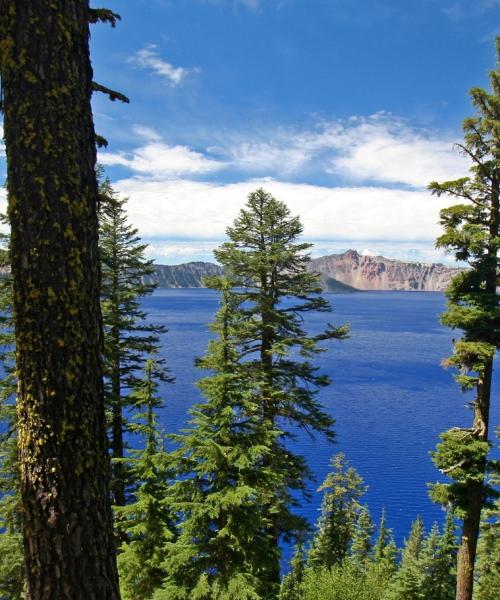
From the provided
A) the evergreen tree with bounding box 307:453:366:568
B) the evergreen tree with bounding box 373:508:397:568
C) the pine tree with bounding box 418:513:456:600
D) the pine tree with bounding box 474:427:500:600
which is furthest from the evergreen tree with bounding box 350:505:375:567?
the pine tree with bounding box 474:427:500:600

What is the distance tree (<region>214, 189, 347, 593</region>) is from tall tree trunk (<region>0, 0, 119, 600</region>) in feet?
30.2

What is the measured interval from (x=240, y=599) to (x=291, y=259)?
28.6ft

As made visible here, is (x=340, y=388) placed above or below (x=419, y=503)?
above

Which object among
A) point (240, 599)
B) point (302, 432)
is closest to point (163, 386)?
point (302, 432)

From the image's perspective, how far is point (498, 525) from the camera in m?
17.1

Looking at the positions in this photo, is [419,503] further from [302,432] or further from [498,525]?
[498,525]

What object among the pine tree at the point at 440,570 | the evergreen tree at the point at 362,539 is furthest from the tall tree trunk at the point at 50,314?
the evergreen tree at the point at 362,539

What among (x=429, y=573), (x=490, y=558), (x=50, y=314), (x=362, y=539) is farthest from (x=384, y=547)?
(x=50, y=314)

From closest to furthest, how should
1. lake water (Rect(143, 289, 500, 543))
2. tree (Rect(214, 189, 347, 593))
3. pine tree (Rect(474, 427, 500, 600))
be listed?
tree (Rect(214, 189, 347, 593)) → pine tree (Rect(474, 427, 500, 600)) → lake water (Rect(143, 289, 500, 543))

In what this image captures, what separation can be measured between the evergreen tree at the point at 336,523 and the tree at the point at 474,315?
1778cm

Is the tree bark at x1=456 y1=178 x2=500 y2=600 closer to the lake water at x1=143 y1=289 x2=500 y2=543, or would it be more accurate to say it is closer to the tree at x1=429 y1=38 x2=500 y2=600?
the tree at x1=429 y1=38 x2=500 y2=600

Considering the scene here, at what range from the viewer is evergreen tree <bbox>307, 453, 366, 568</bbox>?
93.2ft

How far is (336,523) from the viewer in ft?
95.2

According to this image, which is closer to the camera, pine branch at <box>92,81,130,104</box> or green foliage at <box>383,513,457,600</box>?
pine branch at <box>92,81,130,104</box>
